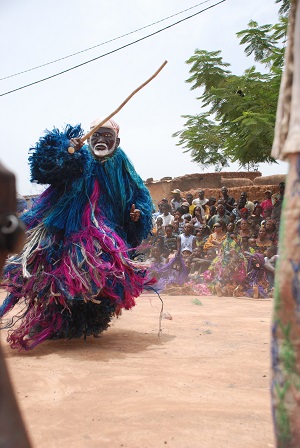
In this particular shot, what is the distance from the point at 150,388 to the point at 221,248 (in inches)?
273

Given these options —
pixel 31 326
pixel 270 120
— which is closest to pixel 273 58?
pixel 270 120

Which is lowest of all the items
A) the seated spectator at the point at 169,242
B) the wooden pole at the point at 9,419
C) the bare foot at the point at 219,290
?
the bare foot at the point at 219,290

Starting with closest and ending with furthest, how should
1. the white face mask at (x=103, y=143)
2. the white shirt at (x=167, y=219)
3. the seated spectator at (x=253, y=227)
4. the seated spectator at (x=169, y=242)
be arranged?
the white face mask at (x=103, y=143) → the seated spectator at (x=253, y=227) → the seated spectator at (x=169, y=242) → the white shirt at (x=167, y=219)

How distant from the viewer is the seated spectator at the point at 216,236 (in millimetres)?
10805

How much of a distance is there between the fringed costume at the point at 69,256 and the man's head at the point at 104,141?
11cm

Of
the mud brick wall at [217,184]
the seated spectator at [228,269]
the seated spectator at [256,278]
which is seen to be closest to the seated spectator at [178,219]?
the mud brick wall at [217,184]

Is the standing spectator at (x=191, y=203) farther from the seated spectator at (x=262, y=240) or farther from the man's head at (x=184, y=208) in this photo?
the seated spectator at (x=262, y=240)

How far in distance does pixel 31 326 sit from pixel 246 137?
883 cm

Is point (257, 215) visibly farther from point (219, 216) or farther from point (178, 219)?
point (178, 219)

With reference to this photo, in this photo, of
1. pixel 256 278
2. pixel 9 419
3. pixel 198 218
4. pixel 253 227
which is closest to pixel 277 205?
pixel 253 227

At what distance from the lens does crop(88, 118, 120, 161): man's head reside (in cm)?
520

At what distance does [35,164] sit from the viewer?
4844 millimetres

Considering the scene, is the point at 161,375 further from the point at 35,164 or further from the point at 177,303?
the point at 177,303

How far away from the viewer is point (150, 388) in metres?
3.39
